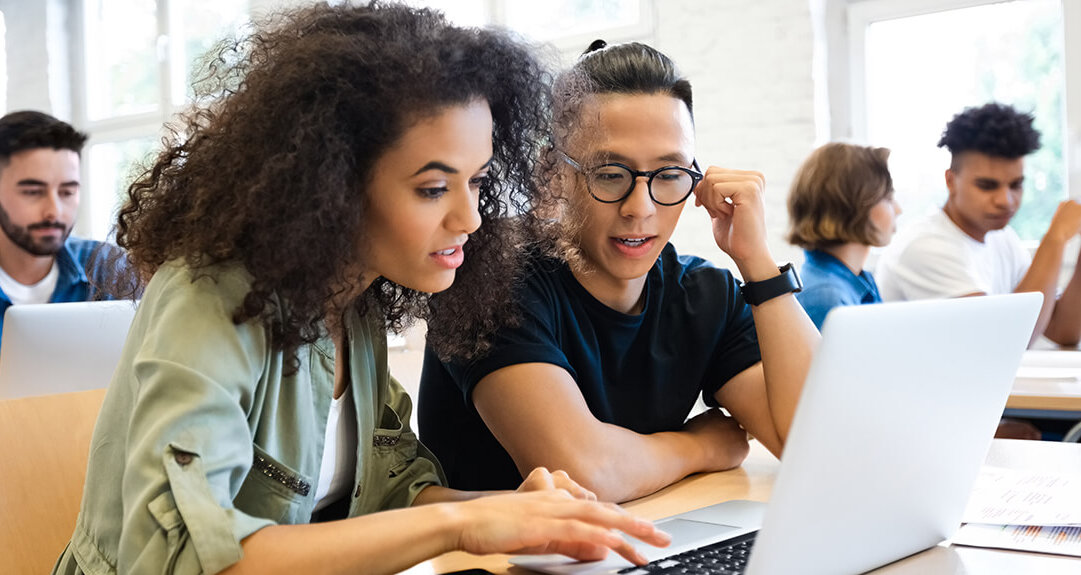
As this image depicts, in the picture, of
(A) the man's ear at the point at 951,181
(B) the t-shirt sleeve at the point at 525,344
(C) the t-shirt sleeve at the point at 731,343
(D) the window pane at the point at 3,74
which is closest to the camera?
(B) the t-shirt sleeve at the point at 525,344

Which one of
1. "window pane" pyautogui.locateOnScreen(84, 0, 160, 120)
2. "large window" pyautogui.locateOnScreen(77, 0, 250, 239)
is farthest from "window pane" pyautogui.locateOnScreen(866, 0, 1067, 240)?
"window pane" pyautogui.locateOnScreen(84, 0, 160, 120)

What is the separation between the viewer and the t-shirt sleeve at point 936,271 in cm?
324

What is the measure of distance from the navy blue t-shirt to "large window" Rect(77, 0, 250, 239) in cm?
508

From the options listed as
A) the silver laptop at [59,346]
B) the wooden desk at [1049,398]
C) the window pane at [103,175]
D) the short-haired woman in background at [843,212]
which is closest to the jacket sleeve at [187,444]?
the silver laptop at [59,346]

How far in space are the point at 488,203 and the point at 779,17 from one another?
2.99 meters

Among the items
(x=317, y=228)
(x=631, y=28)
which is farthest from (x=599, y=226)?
(x=631, y=28)

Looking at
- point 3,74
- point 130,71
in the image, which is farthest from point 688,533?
point 3,74

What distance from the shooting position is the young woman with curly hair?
85cm

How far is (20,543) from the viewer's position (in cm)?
119

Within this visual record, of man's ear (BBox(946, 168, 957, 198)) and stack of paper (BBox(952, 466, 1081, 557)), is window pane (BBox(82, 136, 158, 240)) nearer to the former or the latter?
man's ear (BBox(946, 168, 957, 198))

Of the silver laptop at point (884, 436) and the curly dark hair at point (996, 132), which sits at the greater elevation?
the curly dark hair at point (996, 132)

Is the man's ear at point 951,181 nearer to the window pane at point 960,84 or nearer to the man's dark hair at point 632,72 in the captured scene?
the window pane at point 960,84

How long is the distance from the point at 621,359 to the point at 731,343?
0.63ft

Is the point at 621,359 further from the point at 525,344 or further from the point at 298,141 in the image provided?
the point at 298,141
